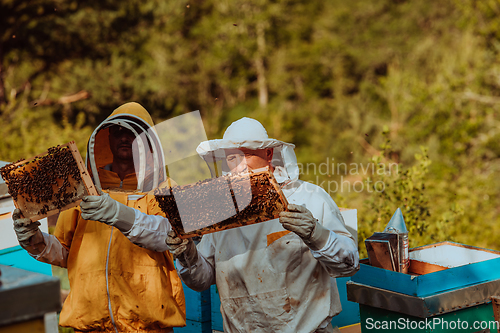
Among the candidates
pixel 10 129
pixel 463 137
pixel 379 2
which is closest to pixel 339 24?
pixel 379 2

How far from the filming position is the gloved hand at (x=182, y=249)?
2.09m

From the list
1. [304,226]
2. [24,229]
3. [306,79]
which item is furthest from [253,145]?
[306,79]

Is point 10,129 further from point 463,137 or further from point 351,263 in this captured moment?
point 463,137

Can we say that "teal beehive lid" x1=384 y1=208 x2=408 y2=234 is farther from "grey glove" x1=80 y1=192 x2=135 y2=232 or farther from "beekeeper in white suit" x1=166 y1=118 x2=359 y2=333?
"grey glove" x1=80 y1=192 x2=135 y2=232

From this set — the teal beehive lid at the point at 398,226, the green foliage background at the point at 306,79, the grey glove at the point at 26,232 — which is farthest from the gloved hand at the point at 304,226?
the green foliage background at the point at 306,79

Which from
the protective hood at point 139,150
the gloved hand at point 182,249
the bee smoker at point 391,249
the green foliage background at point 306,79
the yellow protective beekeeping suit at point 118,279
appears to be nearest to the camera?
the gloved hand at point 182,249

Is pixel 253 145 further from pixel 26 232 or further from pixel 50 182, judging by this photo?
pixel 26 232

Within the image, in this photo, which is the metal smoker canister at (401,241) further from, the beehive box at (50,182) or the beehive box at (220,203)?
the beehive box at (50,182)

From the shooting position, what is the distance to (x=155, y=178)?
8.50 ft

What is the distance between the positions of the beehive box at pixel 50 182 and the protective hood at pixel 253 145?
0.67 m

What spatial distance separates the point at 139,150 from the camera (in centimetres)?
265

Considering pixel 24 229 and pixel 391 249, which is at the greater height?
pixel 24 229

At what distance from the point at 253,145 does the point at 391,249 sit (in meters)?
1.03

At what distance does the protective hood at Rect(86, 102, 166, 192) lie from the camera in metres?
2.62
